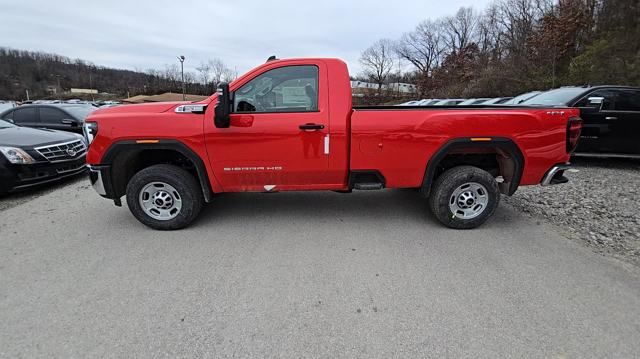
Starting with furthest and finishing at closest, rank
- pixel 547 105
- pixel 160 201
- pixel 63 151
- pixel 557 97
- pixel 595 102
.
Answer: pixel 557 97 < pixel 595 102 < pixel 63 151 < pixel 547 105 < pixel 160 201

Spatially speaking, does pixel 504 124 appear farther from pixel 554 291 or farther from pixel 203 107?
pixel 203 107

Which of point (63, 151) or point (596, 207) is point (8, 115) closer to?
point (63, 151)

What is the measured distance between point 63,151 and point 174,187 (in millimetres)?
3656

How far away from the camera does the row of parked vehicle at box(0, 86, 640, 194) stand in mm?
5348

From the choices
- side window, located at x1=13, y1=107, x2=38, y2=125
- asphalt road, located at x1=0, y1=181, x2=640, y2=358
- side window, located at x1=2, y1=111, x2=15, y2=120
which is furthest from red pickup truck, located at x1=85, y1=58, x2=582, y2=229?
side window, located at x1=2, y1=111, x2=15, y2=120

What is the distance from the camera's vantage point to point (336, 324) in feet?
7.87

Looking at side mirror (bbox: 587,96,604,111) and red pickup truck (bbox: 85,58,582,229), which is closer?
red pickup truck (bbox: 85,58,582,229)

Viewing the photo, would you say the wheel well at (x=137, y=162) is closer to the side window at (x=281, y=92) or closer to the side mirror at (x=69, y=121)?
the side window at (x=281, y=92)

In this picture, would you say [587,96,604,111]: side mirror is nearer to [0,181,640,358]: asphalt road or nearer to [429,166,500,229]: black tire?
[0,181,640,358]: asphalt road

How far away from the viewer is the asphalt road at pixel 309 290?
2215 millimetres

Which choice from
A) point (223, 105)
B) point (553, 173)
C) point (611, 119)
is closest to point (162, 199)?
point (223, 105)

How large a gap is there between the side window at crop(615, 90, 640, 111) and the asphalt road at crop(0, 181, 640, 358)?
4617mm

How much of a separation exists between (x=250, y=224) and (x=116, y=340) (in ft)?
7.01

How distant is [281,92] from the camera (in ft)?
12.7
